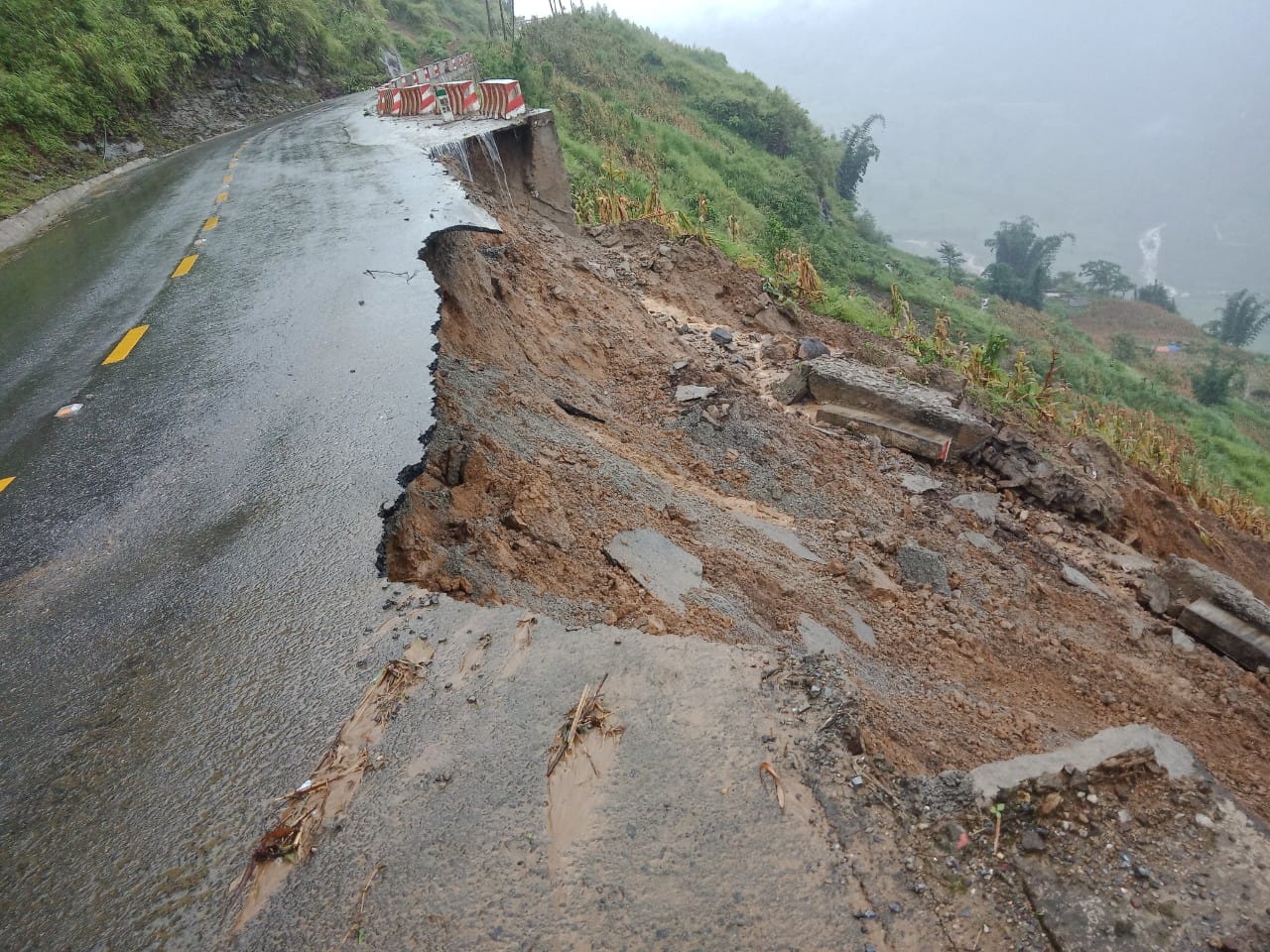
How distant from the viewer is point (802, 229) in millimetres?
24469

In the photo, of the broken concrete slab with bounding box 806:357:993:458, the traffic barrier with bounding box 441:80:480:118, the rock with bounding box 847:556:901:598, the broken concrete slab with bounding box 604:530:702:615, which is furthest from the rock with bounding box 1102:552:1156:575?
the traffic barrier with bounding box 441:80:480:118

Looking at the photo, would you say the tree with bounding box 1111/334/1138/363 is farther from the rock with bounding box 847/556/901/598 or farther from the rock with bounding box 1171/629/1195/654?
the rock with bounding box 847/556/901/598

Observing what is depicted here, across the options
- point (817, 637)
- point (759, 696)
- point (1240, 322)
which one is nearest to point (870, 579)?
point (817, 637)

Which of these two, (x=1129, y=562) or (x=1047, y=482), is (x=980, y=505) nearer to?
(x=1047, y=482)

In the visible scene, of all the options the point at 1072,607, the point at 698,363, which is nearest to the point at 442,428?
the point at 698,363

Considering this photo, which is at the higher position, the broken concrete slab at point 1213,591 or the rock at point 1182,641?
the broken concrete slab at point 1213,591

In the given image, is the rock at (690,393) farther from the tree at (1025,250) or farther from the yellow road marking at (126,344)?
the tree at (1025,250)

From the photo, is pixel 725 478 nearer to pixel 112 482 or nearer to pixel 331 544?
pixel 331 544

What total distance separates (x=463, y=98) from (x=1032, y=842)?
1537 centimetres

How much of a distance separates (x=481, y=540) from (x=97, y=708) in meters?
1.60

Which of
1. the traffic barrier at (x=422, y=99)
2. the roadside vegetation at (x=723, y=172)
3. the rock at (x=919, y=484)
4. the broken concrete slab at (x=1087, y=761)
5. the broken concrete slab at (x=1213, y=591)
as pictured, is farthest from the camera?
the traffic barrier at (x=422, y=99)

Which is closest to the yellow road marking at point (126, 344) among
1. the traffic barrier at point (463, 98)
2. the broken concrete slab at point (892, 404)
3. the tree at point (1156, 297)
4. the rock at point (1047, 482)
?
the broken concrete slab at point (892, 404)

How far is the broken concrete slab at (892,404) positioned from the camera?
717 cm

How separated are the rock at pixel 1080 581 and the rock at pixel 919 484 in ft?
4.30
